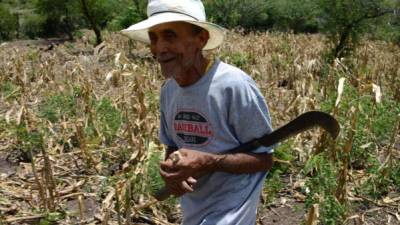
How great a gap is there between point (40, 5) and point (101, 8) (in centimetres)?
285

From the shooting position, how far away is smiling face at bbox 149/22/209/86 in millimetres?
1501

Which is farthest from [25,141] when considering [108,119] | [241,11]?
[241,11]

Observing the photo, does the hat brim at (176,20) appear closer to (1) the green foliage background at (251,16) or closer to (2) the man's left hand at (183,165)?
(2) the man's left hand at (183,165)

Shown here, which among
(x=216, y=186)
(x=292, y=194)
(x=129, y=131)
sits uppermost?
(x=216, y=186)

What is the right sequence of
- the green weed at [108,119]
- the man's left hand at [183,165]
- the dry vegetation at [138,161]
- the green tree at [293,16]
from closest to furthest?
the man's left hand at [183,165]
the dry vegetation at [138,161]
the green weed at [108,119]
the green tree at [293,16]

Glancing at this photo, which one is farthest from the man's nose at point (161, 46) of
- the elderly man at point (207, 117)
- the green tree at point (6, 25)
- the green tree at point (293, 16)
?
the green tree at point (293, 16)

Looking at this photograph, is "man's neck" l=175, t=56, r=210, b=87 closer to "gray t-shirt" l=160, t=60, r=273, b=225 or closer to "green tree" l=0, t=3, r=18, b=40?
"gray t-shirt" l=160, t=60, r=273, b=225

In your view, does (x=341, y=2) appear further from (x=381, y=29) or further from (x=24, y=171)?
(x=24, y=171)

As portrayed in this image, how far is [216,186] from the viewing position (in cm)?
162

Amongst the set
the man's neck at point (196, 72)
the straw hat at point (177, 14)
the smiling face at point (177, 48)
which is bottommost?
the man's neck at point (196, 72)

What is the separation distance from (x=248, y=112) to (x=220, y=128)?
114mm

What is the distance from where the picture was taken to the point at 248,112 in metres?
1.51

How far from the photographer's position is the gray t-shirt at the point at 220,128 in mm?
1516

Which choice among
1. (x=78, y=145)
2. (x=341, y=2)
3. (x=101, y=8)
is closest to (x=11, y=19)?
(x=101, y=8)
